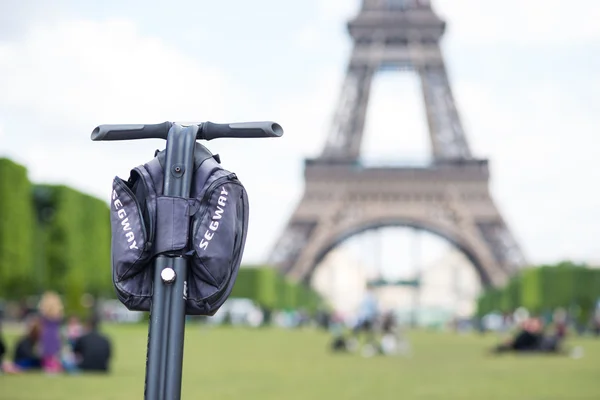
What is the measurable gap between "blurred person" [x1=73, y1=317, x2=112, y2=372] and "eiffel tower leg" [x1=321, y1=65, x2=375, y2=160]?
34659mm

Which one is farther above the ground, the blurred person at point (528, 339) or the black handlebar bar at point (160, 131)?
the blurred person at point (528, 339)

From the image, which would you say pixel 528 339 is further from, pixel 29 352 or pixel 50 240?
pixel 50 240

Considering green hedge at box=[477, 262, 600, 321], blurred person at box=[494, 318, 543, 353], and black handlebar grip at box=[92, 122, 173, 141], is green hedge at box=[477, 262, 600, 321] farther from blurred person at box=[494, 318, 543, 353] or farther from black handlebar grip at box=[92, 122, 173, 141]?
black handlebar grip at box=[92, 122, 173, 141]

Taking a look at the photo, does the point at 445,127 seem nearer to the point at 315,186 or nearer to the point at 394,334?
the point at 315,186

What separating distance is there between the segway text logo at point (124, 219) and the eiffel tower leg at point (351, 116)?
45.0 m

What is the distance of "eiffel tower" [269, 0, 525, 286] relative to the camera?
154ft

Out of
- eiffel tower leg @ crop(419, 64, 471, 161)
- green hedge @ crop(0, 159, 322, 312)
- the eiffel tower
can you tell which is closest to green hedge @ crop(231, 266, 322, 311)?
the eiffel tower

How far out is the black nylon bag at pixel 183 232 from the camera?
2.86 m

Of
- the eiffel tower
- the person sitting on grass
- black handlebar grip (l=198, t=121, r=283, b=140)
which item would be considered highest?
the eiffel tower

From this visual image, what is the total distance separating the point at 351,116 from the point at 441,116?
4064 mm

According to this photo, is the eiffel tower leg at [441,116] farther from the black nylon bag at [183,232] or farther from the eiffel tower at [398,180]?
the black nylon bag at [183,232]

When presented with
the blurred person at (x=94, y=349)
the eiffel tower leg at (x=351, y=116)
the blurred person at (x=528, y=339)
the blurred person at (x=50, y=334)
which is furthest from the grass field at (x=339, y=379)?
the eiffel tower leg at (x=351, y=116)

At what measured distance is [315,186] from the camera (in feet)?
156

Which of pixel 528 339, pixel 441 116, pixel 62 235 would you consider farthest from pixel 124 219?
pixel 441 116
